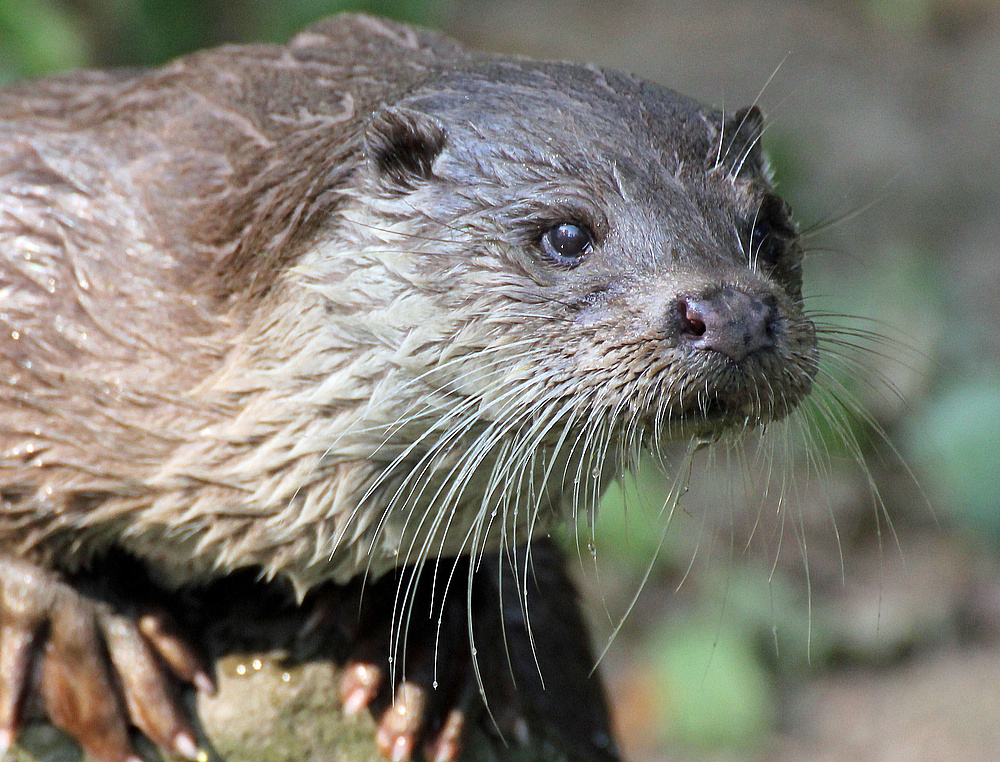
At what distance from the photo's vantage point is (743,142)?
1714 mm

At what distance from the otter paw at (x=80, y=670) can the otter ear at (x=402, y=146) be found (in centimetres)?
69

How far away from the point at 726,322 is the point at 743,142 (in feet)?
1.27

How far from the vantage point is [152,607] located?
184 centimetres

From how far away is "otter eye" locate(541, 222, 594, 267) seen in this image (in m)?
1.55

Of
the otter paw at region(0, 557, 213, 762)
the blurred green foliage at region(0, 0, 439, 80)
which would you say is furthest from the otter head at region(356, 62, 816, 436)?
the blurred green foliage at region(0, 0, 439, 80)

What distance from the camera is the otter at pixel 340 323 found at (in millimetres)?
1516

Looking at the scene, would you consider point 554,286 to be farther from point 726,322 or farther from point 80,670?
point 80,670

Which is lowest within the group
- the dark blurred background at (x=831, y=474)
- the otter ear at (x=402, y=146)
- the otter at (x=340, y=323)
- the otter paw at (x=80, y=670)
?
the dark blurred background at (x=831, y=474)

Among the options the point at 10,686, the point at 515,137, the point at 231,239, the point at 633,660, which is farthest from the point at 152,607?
the point at 633,660

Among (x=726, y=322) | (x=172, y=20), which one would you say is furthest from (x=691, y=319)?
(x=172, y=20)

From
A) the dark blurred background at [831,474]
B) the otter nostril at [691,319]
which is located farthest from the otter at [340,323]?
the dark blurred background at [831,474]

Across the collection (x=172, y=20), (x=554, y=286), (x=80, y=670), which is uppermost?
(x=554, y=286)

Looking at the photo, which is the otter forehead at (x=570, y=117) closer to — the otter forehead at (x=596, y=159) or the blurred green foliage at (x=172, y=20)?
the otter forehead at (x=596, y=159)

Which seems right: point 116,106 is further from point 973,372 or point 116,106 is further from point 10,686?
point 973,372
